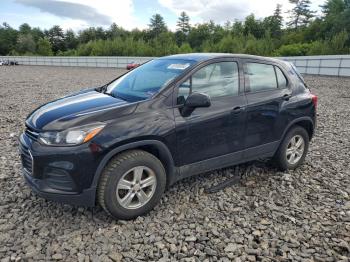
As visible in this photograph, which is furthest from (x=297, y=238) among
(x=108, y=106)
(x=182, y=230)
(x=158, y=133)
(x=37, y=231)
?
(x=37, y=231)

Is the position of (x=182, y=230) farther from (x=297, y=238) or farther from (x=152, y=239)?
(x=297, y=238)

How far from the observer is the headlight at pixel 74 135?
2996 millimetres

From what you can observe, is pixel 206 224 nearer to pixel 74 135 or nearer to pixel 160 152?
pixel 160 152

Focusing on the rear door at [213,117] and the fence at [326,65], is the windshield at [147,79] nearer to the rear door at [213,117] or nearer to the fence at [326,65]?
the rear door at [213,117]

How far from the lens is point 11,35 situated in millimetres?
91625

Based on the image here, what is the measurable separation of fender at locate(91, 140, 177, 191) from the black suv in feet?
0.03

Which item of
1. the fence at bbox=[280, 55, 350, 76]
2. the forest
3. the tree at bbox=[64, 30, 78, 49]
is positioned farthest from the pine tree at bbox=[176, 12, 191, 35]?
the fence at bbox=[280, 55, 350, 76]

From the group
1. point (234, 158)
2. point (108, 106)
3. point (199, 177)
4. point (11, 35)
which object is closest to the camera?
point (108, 106)

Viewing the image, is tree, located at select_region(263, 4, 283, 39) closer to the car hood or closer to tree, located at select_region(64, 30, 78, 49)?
tree, located at select_region(64, 30, 78, 49)

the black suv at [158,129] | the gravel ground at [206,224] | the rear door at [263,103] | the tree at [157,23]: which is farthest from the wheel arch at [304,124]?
the tree at [157,23]

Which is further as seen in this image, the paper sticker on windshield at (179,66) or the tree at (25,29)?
the tree at (25,29)

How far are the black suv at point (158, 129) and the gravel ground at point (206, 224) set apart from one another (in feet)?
1.03

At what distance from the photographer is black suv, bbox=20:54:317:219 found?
3.05m

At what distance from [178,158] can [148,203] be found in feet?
1.97
